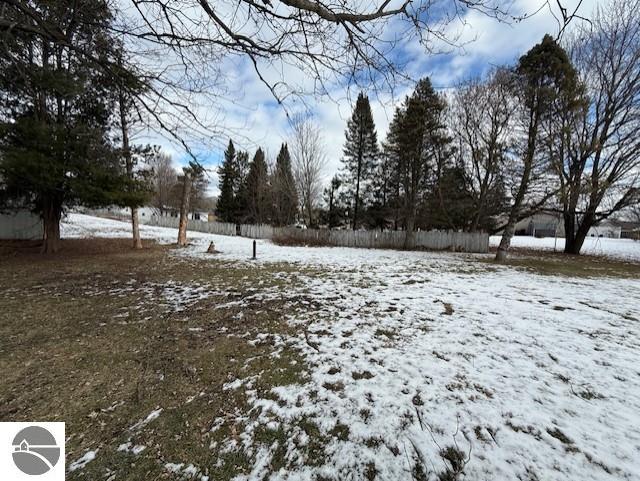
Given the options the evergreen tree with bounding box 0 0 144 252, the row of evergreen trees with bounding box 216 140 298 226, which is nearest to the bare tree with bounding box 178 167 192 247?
the evergreen tree with bounding box 0 0 144 252

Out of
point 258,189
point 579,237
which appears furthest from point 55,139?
point 579,237

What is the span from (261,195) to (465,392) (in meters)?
23.6

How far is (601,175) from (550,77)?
515 cm

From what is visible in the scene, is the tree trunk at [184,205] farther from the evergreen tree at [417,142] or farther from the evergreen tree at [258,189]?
the evergreen tree at [417,142]

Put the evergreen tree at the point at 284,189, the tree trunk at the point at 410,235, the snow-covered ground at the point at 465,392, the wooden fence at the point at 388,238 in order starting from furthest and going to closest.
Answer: the evergreen tree at the point at 284,189 < the tree trunk at the point at 410,235 < the wooden fence at the point at 388,238 < the snow-covered ground at the point at 465,392

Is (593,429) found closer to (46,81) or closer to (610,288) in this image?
(610,288)

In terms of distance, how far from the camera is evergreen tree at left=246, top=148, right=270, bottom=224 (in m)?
23.7

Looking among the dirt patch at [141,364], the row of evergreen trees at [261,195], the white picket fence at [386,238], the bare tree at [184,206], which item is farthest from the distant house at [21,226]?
the white picket fence at [386,238]

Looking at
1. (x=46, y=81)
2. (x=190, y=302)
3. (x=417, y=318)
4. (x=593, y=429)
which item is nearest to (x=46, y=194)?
(x=46, y=81)

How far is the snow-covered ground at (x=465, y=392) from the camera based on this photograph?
5.64ft

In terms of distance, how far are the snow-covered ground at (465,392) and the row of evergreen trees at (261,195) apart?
16.9m

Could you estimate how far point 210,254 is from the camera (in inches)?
429

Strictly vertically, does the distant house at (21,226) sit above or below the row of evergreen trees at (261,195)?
below

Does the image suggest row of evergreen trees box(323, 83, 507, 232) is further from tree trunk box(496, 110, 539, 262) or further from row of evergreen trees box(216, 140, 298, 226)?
row of evergreen trees box(216, 140, 298, 226)
